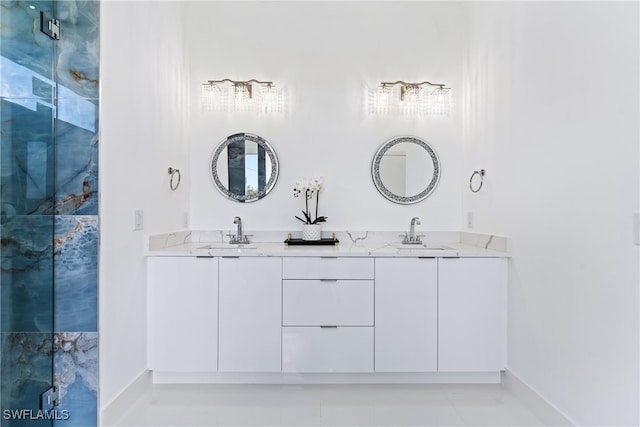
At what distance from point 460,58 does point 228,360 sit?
2938mm

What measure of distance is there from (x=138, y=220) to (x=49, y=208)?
1.52ft

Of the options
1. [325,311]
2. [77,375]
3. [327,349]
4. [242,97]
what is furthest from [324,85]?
[77,375]

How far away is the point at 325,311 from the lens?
222 centimetres

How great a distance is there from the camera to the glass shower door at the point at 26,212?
1.55 m

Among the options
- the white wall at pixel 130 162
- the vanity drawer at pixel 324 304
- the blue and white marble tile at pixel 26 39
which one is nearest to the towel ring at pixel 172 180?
the white wall at pixel 130 162

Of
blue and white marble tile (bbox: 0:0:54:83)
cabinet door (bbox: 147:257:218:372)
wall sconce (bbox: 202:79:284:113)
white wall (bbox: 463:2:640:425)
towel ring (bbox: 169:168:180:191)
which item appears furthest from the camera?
wall sconce (bbox: 202:79:284:113)

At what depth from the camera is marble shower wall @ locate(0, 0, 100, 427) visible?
5.12 ft

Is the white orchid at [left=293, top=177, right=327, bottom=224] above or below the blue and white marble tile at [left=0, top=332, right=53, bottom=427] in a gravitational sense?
above

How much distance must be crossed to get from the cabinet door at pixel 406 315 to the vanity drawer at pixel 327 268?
0.28ft

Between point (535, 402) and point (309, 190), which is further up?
point (309, 190)

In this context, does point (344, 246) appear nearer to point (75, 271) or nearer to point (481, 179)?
point (481, 179)

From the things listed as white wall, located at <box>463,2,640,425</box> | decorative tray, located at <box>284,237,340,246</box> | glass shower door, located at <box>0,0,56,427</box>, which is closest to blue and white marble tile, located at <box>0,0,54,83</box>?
glass shower door, located at <box>0,0,56,427</box>

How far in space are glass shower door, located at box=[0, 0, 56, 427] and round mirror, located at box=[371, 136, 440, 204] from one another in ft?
7.05

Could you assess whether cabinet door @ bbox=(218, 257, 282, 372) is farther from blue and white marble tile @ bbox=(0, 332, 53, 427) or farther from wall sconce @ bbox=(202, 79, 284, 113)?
wall sconce @ bbox=(202, 79, 284, 113)
